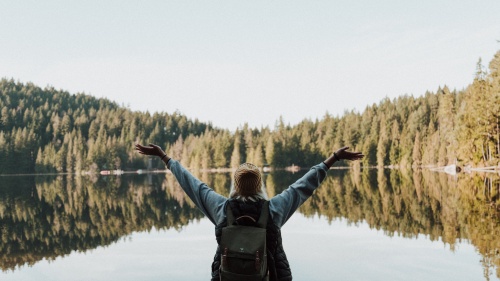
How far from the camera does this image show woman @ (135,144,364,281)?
13.7ft

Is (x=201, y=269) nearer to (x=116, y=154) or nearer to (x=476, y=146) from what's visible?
(x=476, y=146)

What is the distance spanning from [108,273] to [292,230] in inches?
315

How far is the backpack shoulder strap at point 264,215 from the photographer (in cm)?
412

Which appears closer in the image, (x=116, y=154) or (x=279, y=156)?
(x=279, y=156)

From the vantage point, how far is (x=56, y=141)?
19750 cm

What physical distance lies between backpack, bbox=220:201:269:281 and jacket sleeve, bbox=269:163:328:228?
0.17 m

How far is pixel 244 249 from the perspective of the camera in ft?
13.1

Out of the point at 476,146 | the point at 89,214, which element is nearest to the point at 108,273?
the point at 89,214

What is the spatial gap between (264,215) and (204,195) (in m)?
0.68

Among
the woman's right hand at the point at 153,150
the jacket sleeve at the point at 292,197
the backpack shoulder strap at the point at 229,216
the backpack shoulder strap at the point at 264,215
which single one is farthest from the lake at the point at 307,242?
the backpack shoulder strap at the point at 229,216

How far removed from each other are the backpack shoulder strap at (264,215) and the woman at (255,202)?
0.01 meters

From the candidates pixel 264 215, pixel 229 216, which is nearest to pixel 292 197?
pixel 264 215

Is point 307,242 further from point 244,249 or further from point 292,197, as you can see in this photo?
point 244,249

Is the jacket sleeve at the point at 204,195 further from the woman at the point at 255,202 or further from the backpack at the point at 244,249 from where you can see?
the backpack at the point at 244,249
